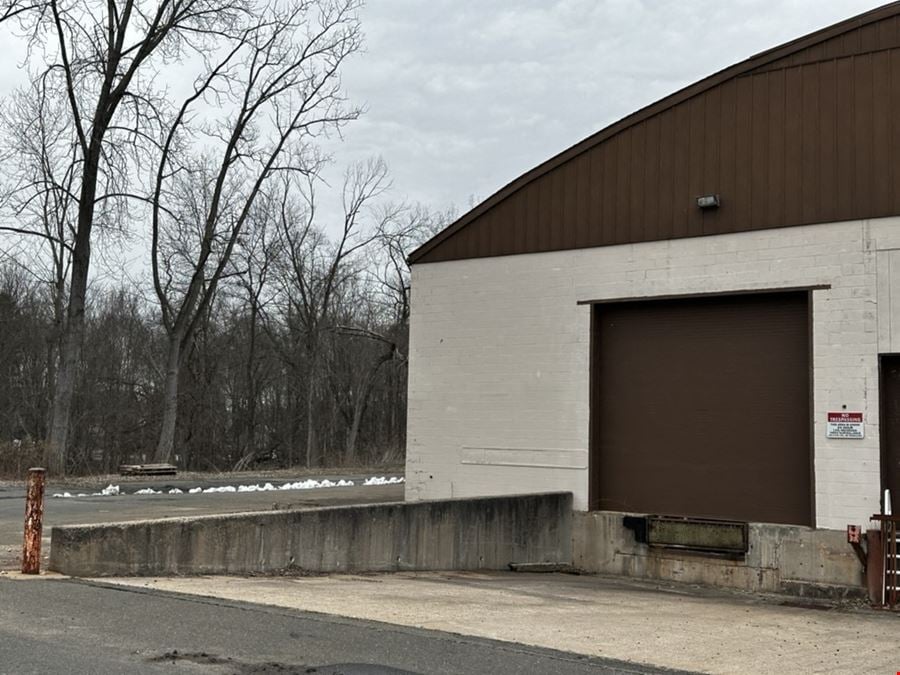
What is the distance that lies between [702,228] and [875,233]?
2.55m

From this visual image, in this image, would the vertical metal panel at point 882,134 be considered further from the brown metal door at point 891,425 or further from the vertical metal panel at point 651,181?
the vertical metal panel at point 651,181

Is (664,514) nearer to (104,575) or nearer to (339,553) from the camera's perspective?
(339,553)

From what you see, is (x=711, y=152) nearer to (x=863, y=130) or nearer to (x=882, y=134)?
(x=863, y=130)

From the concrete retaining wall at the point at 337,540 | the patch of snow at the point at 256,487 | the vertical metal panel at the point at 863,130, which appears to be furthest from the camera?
the patch of snow at the point at 256,487

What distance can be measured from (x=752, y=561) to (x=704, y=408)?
2.45m

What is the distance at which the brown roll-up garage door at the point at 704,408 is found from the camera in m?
14.1

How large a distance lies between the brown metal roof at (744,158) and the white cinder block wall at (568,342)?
0.33m

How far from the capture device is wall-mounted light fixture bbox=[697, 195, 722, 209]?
14.6m

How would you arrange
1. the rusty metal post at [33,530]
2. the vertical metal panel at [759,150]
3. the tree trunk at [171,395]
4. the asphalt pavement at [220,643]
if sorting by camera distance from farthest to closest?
A: 1. the tree trunk at [171,395]
2. the vertical metal panel at [759,150]
3. the rusty metal post at [33,530]
4. the asphalt pavement at [220,643]

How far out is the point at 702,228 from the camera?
14.8 metres

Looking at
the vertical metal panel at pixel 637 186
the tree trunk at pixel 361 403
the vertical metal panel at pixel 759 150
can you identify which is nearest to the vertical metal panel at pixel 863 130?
the vertical metal panel at pixel 759 150

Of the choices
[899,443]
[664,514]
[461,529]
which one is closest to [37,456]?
[461,529]

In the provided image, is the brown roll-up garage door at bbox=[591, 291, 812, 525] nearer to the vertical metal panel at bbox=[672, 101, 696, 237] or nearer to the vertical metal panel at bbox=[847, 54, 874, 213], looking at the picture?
the vertical metal panel at bbox=[672, 101, 696, 237]

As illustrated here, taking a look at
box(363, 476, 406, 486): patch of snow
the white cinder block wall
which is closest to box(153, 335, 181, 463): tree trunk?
box(363, 476, 406, 486): patch of snow
